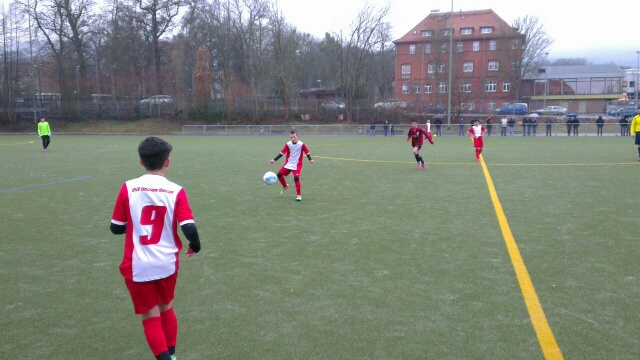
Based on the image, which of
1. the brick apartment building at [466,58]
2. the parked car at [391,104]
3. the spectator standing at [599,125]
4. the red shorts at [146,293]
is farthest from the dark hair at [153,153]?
the brick apartment building at [466,58]

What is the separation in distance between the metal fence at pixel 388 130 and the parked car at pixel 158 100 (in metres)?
7.83

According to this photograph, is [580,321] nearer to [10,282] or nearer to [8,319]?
[8,319]

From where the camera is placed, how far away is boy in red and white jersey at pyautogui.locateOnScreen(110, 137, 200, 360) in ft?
11.5

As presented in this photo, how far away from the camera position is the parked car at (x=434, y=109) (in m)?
49.2

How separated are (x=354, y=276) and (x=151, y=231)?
293cm

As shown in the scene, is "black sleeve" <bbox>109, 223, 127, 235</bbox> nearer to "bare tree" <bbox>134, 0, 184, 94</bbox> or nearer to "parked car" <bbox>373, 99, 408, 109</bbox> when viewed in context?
"parked car" <bbox>373, 99, 408, 109</bbox>

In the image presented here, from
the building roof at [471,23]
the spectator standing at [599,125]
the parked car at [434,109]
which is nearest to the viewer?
the spectator standing at [599,125]

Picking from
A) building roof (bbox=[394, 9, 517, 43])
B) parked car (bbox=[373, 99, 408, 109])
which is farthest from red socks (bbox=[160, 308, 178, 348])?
building roof (bbox=[394, 9, 517, 43])

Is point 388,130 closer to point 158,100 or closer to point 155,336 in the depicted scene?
point 158,100

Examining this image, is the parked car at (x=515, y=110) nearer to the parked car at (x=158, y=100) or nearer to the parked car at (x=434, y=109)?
the parked car at (x=434, y=109)

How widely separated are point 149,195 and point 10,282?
351 centimetres

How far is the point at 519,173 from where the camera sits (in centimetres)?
1495

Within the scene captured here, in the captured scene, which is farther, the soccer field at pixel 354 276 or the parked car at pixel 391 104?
the parked car at pixel 391 104

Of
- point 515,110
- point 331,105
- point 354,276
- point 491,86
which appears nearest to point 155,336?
point 354,276
